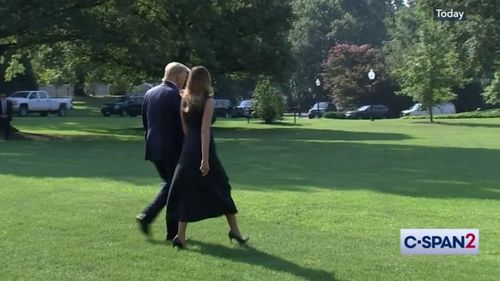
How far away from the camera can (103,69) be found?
128ft

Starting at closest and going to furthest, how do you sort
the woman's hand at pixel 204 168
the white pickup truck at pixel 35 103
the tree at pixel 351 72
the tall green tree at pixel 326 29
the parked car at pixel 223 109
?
1. the woman's hand at pixel 204 168
2. the white pickup truck at pixel 35 103
3. the parked car at pixel 223 109
4. the tree at pixel 351 72
5. the tall green tree at pixel 326 29

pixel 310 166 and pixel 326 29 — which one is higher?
pixel 326 29

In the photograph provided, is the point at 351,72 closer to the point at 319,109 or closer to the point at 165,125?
the point at 319,109

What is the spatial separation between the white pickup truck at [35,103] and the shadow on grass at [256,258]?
154 feet

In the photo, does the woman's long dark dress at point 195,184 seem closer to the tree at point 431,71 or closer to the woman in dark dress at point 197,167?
the woman in dark dress at point 197,167

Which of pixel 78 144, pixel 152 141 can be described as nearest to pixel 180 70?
pixel 152 141

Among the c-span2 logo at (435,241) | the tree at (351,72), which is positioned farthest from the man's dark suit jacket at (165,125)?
the tree at (351,72)

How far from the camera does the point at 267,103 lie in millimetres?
48469

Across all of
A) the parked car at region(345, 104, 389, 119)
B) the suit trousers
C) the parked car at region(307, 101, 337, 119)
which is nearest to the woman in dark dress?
the suit trousers

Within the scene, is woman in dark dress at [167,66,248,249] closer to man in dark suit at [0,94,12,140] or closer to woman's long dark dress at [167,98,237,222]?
woman's long dark dress at [167,98,237,222]

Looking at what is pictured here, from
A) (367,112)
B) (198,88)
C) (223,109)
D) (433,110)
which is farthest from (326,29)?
(198,88)

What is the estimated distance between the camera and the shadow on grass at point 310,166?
13578 millimetres

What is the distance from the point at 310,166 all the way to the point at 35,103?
4040 centimetres

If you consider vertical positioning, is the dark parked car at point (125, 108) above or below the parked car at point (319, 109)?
above
